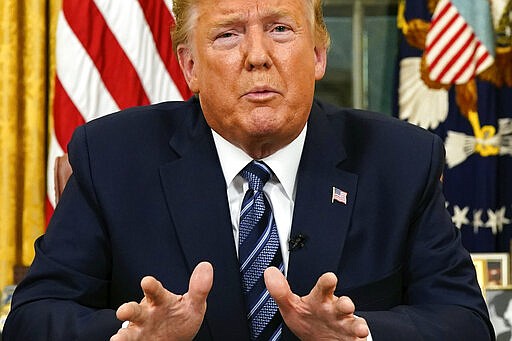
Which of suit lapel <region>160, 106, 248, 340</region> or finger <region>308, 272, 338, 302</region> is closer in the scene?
finger <region>308, 272, 338, 302</region>

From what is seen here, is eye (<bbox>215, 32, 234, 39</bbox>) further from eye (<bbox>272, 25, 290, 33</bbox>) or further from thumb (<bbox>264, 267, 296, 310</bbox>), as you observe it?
thumb (<bbox>264, 267, 296, 310</bbox>)

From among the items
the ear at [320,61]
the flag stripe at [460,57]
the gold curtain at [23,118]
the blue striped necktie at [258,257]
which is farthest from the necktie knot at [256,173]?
the gold curtain at [23,118]

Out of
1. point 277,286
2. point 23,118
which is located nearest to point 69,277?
point 277,286

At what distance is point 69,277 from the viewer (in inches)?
87.5

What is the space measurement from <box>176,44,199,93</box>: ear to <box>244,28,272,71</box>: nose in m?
0.23

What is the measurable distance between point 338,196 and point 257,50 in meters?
0.40

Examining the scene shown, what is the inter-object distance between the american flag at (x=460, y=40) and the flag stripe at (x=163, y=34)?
4.04ft

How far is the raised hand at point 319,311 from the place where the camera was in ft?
6.05

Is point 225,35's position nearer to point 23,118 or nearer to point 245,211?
point 245,211

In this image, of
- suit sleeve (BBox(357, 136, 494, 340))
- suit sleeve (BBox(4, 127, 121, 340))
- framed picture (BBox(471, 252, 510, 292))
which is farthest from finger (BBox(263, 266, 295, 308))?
framed picture (BBox(471, 252, 510, 292))

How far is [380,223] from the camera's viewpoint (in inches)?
92.7

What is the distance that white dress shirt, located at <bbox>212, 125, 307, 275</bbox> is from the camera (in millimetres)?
2355

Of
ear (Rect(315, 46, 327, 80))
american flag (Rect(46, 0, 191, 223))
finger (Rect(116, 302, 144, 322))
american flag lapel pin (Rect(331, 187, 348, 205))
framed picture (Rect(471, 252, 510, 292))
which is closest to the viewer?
finger (Rect(116, 302, 144, 322))

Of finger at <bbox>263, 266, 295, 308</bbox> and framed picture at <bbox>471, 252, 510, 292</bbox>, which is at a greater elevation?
finger at <bbox>263, 266, 295, 308</bbox>
